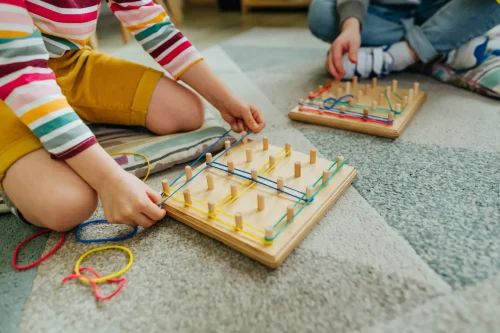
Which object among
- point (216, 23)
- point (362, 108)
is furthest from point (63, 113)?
point (216, 23)

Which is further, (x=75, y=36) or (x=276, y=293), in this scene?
(x=75, y=36)

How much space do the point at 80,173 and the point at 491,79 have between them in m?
0.98

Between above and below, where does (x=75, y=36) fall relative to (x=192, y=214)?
above

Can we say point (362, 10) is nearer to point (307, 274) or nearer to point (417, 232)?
point (417, 232)

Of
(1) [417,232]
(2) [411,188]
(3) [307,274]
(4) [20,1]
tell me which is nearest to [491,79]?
(2) [411,188]

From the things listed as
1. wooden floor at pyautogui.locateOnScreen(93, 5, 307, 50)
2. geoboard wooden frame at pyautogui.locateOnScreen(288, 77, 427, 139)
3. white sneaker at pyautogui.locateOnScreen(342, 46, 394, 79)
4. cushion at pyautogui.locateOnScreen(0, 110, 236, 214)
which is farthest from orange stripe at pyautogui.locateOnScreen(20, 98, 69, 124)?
wooden floor at pyautogui.locateOnScreen(93, 5, 307, 50)

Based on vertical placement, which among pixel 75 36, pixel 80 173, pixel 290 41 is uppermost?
pixel 75 36

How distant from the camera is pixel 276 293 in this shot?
0.50m

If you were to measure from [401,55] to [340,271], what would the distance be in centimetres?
85

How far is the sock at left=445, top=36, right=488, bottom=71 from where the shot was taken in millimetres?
1076

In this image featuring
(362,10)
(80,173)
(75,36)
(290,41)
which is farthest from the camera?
(290,41)

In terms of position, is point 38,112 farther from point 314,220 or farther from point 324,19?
point 324,19

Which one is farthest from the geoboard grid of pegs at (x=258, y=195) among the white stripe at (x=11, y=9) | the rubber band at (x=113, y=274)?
the white stripe at (x=11, y=9)

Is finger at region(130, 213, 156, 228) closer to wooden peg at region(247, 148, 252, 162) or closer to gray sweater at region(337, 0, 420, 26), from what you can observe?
wooden peg at region(247, 148, 252, 162)
